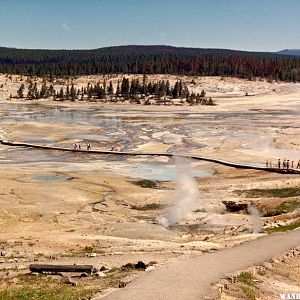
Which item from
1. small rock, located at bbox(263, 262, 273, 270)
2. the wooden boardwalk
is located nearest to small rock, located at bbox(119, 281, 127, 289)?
small rock, located at bbox(263, 262, 273, 270)

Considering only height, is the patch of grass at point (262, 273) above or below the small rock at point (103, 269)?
above

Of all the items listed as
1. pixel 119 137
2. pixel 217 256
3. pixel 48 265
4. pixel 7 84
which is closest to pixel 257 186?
pixel 217 256

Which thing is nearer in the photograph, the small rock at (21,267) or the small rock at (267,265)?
→ the small rock at (267,265)

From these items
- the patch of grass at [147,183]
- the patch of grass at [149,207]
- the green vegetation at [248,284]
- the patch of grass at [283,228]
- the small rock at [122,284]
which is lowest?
the patch of grass at [149,207]

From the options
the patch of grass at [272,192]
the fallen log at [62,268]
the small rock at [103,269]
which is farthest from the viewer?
the patch of grass at [272,192]

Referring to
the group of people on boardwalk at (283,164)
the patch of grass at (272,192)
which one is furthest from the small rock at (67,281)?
the group of people on boardwalk at (283,164)

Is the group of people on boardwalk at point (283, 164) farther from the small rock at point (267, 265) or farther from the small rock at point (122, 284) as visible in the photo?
the small rock at point (122, 284)

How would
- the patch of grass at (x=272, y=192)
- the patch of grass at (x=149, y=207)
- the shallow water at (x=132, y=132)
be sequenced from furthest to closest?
the shallow water at (x=132, y=132)
the patch of grass at (x=272, y=192)
the patch of grass at (x=149, y=207)
